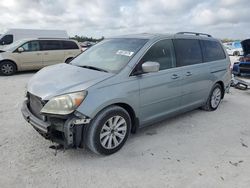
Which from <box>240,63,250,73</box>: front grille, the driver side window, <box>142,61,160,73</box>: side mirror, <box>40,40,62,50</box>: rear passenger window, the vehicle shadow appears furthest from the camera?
<box>40,40,62,50</box>: rear passenger window

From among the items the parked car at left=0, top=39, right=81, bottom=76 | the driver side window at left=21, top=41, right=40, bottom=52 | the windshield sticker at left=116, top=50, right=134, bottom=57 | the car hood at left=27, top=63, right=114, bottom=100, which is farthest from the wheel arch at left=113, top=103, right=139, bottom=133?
the driver side window at left=21, top=41, right=40, bottom=52

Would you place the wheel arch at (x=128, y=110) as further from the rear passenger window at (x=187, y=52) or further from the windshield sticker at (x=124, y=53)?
the rear passenger window at (x=187, y=52)

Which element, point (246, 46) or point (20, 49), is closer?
point (246, 46)

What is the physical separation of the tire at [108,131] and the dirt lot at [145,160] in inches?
5.9

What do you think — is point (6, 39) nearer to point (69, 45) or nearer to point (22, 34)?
point (22, 34)

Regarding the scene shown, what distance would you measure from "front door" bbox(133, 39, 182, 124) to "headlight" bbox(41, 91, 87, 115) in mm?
1059

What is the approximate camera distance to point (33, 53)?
10.5 meters

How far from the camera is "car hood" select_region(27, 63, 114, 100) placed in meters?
3.02

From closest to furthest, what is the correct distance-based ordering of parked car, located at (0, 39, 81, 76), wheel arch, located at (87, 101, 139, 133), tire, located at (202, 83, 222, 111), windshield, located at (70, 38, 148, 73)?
wheel arch, located at (87, 101, 139, 133), windshield, located at (70, 38, 148, 73), tire, located at (202, 83, 222, 111), parked car, located at (0, 39, 81, 76)

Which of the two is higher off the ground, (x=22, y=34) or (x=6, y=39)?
(x=22, y=34)

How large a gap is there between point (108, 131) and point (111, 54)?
1367mm

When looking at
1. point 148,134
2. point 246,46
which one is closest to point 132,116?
point 148,134

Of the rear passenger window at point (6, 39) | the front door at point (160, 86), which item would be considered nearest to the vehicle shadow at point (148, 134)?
the front door at point (160, 86)

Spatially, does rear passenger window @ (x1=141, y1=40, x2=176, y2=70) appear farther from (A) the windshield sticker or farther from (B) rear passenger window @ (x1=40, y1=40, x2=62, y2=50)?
(B) rear passenger window @ (x1=40, y1=40, x2=62, y2=50)
